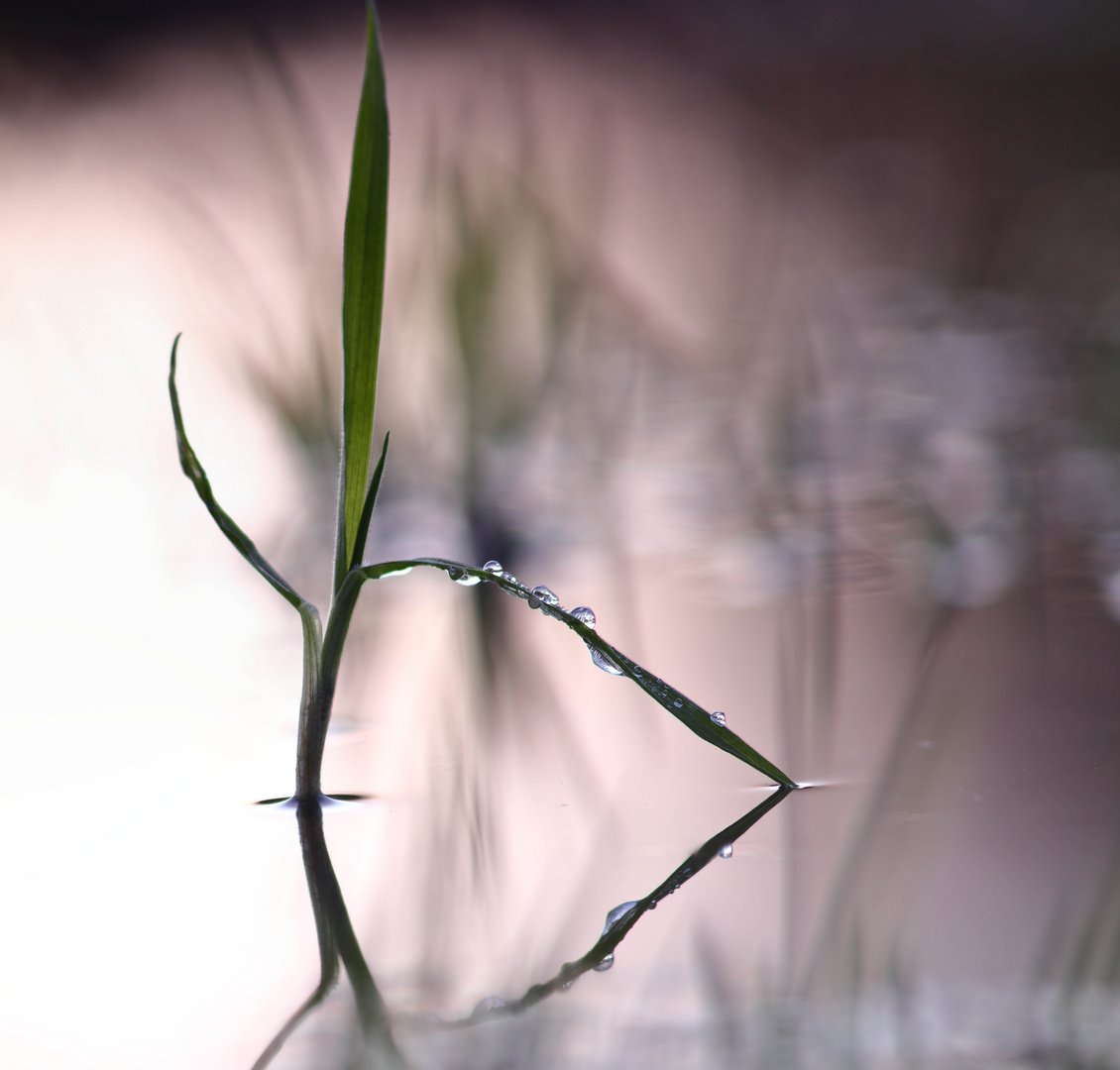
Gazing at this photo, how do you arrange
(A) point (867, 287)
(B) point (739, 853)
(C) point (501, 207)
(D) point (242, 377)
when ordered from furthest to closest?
(A) point (867, 287)
(C) point (501, 207)
(D) point (242, 377)
(B) point (739, 853)

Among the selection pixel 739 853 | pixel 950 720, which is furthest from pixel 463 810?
pixel 950 720

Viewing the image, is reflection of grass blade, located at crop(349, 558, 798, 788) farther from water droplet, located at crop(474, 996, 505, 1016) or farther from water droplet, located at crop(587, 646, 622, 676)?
water droplet, located at crop(474, 996, 505, 1016)

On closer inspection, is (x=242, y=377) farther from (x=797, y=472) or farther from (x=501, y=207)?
(x=797, y=472)

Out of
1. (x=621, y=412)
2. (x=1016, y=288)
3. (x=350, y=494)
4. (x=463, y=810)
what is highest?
(x=1016, y=288)

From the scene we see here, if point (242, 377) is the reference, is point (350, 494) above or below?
below

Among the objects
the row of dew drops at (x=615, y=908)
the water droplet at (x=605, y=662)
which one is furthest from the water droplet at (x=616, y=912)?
the water droplet at (x=605, y=662)

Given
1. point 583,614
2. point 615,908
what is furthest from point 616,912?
point 583,614
